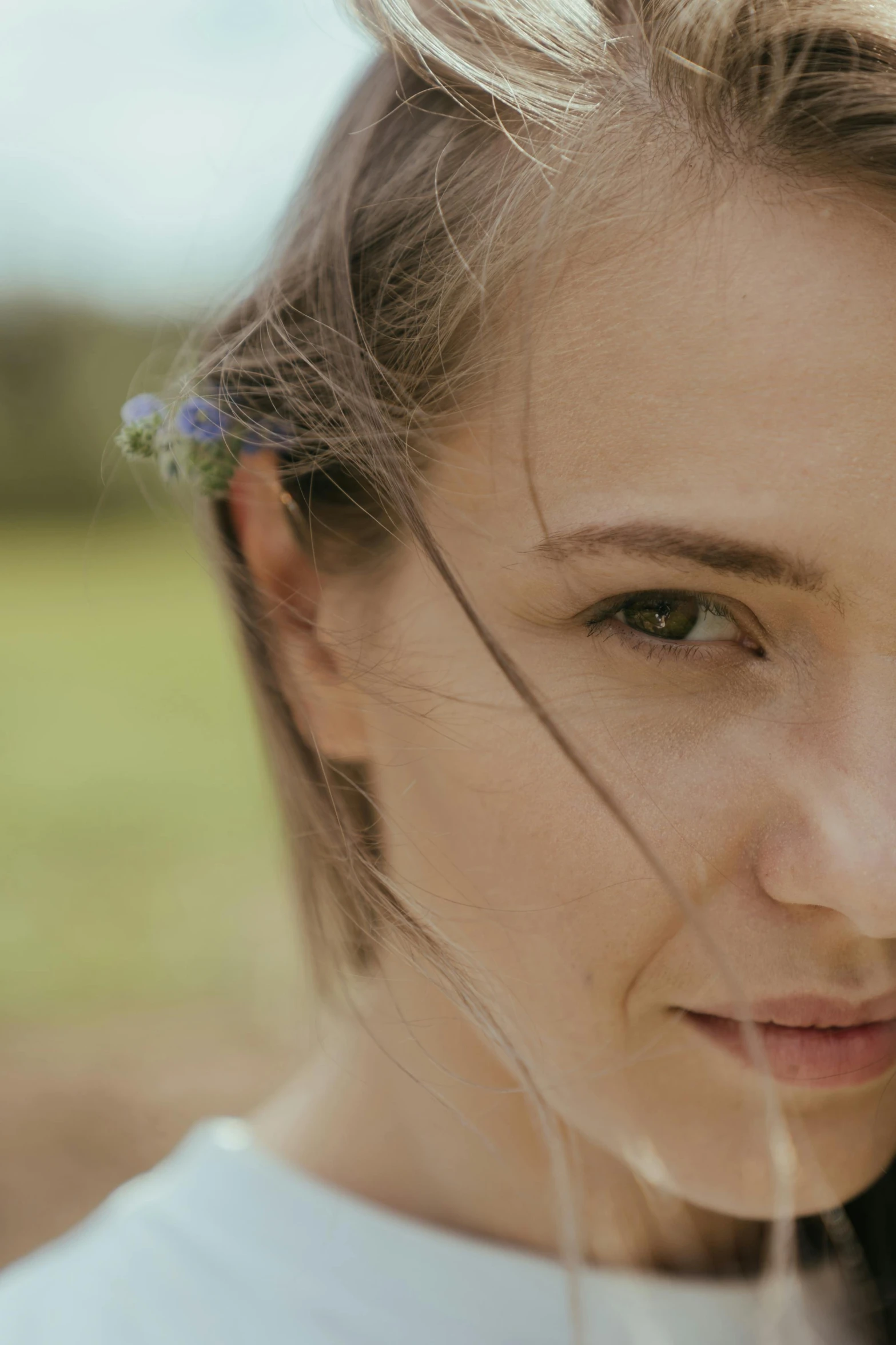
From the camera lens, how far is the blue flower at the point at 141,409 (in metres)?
1.49

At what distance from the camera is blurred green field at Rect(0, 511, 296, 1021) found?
21.2 ft

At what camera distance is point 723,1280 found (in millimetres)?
1371

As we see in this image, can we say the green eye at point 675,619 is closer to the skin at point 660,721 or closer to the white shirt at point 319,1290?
the skin at point 660,721

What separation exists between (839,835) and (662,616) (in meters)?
0.27

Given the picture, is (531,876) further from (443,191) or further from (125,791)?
(125,791)

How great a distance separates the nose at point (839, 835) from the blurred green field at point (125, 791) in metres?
0.83

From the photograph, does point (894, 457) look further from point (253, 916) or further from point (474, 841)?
point (253, 916)

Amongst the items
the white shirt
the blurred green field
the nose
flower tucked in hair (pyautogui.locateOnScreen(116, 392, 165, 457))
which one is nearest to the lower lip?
the nose

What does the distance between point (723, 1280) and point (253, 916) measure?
626 centimetres

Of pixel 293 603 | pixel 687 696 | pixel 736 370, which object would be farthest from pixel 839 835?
pixel 293 603

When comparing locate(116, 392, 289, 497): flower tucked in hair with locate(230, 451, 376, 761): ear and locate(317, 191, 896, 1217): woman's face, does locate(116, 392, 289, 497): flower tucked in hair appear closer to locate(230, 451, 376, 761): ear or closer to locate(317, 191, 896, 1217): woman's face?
locate(230, 451, 376, 761): ear

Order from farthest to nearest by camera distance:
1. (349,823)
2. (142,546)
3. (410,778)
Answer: (142,546)
(349,823)
(410,778)

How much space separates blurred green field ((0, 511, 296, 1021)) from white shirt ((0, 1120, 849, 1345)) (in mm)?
635

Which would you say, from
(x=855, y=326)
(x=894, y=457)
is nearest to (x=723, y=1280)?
(x=894, y=457)
